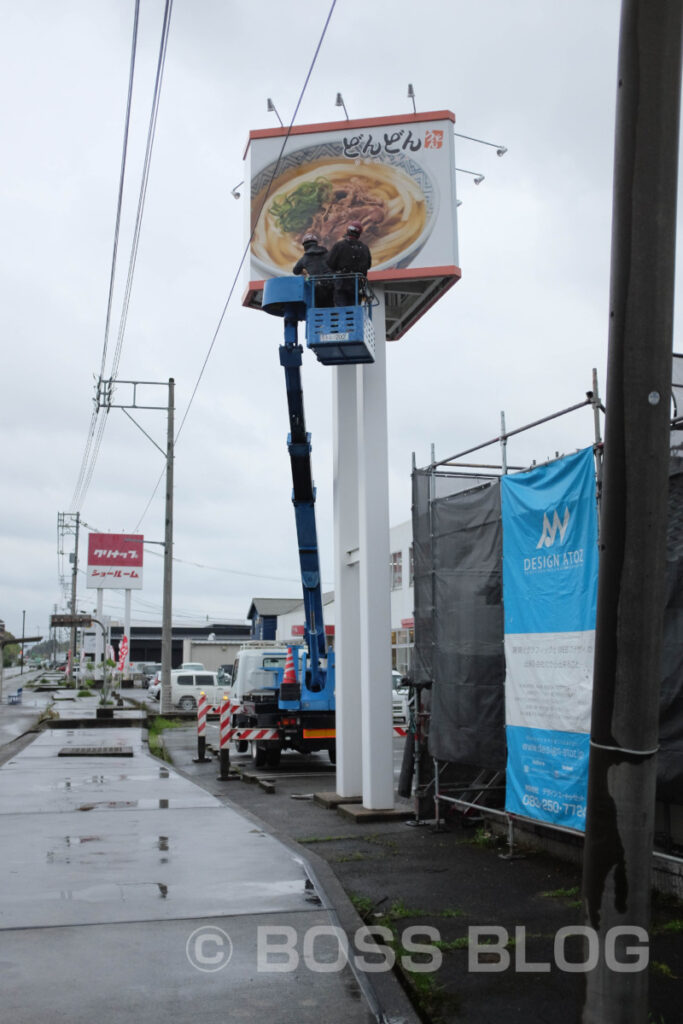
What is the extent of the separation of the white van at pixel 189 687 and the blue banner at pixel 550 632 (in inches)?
1169

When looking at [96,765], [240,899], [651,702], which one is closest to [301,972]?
[240,899]

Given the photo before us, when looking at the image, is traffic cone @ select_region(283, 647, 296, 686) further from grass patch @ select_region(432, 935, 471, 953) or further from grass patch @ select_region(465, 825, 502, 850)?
grass patch @ select_region(432, 935, 471, 953)

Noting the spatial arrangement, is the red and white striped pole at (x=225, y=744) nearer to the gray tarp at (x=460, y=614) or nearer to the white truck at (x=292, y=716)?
the white truck at (x=292, y=716)

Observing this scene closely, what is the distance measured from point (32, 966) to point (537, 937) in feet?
10.5

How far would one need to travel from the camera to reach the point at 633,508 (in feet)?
12.5

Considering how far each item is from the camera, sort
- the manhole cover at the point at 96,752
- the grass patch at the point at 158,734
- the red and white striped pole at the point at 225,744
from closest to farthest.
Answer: the red and white striped pole at the point at 225,744 < the manhole cover at the point at 96,752 < the grass patch at the point at 158,734

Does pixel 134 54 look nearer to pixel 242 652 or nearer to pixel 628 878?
pixel 628 878

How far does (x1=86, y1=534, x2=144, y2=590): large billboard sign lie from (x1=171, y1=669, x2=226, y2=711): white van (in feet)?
85.1

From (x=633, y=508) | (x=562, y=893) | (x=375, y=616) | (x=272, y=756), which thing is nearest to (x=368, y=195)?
(x=375, y=616)

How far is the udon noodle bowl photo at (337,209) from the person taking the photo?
1244 cm

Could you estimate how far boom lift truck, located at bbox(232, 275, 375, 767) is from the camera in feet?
36.6

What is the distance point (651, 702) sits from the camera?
375 centimetres

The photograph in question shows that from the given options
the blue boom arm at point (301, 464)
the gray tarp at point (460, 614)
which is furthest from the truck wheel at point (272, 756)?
the gray tarp at point (460, 614)

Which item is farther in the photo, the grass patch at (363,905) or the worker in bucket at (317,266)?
the worker in bucket at (317,266)
